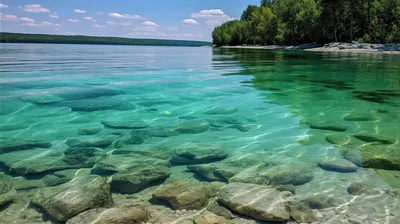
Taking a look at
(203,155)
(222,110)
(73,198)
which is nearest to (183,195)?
(73,198)

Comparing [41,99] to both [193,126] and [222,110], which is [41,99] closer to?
[193,126]

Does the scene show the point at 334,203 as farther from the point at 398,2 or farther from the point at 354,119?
the point at 398,2

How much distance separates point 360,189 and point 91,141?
16.7 feet

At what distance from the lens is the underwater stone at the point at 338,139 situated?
21.6 ft

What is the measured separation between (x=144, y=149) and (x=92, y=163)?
3.43 feet

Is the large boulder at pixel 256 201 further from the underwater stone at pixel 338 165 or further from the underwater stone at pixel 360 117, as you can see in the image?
the underwater stone at pixel 360 117

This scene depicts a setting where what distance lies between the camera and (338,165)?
17.4 feet

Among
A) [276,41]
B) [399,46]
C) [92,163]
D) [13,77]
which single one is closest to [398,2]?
[399,46]

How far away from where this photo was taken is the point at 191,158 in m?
5.82

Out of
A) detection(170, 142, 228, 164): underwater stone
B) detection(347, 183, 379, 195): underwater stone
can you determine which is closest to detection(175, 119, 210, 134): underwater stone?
detection(170, 142, 228, 164): underwater stone

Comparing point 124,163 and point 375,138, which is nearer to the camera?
point 124,163

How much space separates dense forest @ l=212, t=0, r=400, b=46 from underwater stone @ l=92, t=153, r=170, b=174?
60.1 meters

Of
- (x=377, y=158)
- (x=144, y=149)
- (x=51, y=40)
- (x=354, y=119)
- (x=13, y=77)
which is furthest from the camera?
(x=51, y=40)

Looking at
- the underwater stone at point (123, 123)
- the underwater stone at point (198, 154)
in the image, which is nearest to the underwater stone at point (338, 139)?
the underwater stone at point (198, 154)
